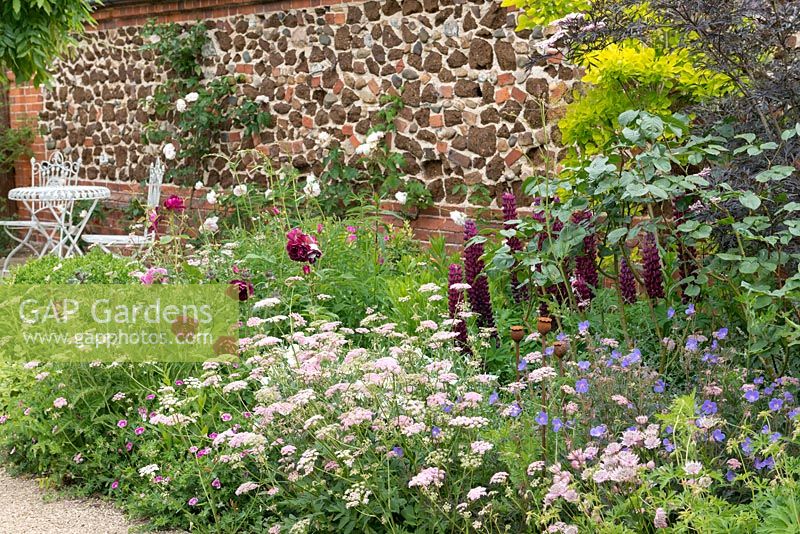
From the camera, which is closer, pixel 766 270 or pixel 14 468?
pixel 766 270

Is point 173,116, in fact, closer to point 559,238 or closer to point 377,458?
point 559,238

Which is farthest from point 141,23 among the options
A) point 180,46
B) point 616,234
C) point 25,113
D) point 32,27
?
point 616,234

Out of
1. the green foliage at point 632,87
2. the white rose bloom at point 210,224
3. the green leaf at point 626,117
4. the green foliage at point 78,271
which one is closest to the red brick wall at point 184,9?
the green foliage at point 78,271

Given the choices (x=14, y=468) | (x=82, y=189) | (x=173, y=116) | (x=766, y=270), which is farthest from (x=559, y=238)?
(x=173, y=116)

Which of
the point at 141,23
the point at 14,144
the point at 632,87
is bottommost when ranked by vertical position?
the point at 14,144

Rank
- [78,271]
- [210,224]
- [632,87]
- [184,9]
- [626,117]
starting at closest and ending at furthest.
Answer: [626,117] < [632,87] < [210,224] < [78,271] < [184,9]

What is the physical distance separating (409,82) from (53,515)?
16.5 ft

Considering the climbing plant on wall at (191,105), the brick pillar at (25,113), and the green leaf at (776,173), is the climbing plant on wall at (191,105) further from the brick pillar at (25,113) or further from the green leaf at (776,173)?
the green leaf at (776,173)

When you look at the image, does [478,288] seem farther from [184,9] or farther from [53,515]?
[184,9]

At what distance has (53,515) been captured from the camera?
3969mm

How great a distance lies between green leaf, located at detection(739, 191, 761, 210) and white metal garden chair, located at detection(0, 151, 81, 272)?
682 centimetres

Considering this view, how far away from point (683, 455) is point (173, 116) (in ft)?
27.5

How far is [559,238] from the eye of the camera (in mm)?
4203

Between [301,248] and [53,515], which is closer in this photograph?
[53,515]
